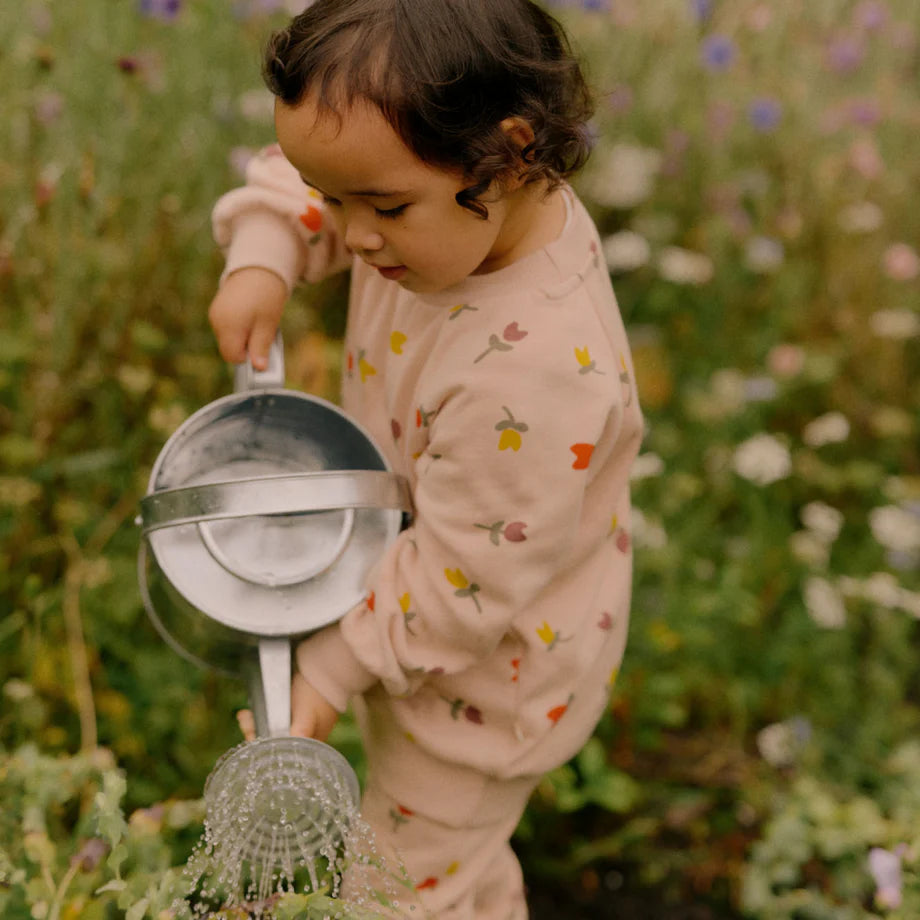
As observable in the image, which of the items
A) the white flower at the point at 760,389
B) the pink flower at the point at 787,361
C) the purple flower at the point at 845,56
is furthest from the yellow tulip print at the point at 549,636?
the purple flower at the point at 845,56

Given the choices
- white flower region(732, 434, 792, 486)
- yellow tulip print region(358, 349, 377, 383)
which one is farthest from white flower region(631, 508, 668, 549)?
yellow tulip print region(358, 349, 377, 383)

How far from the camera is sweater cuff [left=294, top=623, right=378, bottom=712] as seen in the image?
1.09 metres

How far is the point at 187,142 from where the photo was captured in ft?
6.52

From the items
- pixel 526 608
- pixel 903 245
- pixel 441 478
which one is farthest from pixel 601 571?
pixel 903 245

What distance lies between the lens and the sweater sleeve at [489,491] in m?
1.01

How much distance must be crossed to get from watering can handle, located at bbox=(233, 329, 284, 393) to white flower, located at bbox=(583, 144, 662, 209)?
138cm

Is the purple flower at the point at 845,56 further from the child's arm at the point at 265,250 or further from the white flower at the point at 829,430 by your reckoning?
the child's arm at the point at 265,250

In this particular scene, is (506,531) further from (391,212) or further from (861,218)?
(861,218)

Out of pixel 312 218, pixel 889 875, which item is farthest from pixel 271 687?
pixel 889 875

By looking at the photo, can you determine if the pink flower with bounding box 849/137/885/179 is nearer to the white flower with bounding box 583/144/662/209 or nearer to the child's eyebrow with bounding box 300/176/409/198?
the white flower with bounding box 583/144/662/209

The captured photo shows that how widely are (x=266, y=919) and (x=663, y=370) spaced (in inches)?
60.4

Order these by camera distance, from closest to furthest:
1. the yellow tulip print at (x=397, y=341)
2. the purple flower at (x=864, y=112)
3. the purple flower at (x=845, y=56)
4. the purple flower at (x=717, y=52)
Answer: the yellow tulip print at (x=397, y=341) < the purple flower at (x=717, y=52) < the purple flower at (x=864, y=112) < the purple flower at (x=845, y=56)

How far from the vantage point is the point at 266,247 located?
1.22 meters

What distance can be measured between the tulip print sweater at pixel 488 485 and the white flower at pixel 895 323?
3.97 feet
